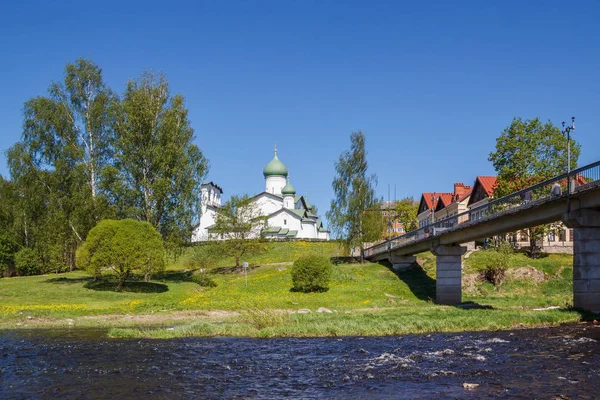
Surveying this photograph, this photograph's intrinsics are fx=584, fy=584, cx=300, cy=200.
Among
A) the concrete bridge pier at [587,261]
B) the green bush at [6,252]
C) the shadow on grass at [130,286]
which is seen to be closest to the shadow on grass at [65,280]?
the shadow on grass at [130,286]

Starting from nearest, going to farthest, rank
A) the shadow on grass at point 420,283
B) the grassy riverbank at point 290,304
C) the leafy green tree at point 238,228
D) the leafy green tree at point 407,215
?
the grassy riverbank at point 290,304, the shadow on grass at point 420,283, the leafy green tree at point 238,228, the leafy green tree at point 407,215

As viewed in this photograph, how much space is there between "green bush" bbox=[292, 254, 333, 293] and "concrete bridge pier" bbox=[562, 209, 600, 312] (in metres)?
21.3

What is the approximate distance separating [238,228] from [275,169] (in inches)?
2122

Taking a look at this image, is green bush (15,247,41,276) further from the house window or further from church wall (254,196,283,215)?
the house window

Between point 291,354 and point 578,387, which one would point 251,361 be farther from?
point 578,387

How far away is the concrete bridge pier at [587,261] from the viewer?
29.7 m

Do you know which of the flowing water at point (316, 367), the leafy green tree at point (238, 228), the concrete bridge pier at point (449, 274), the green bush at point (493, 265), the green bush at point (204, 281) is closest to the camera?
the flowing water at point (316, 367)

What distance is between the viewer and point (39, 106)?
5678cm

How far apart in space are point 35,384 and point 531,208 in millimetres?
27394

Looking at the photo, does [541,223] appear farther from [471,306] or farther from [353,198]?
[353,198]

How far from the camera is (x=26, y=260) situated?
64.6 m

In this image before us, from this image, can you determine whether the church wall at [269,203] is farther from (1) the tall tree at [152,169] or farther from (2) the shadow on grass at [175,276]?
(1) the tall tree at [152,169]

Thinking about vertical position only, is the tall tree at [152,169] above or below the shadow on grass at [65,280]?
above

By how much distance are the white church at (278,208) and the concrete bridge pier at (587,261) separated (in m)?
70.3
